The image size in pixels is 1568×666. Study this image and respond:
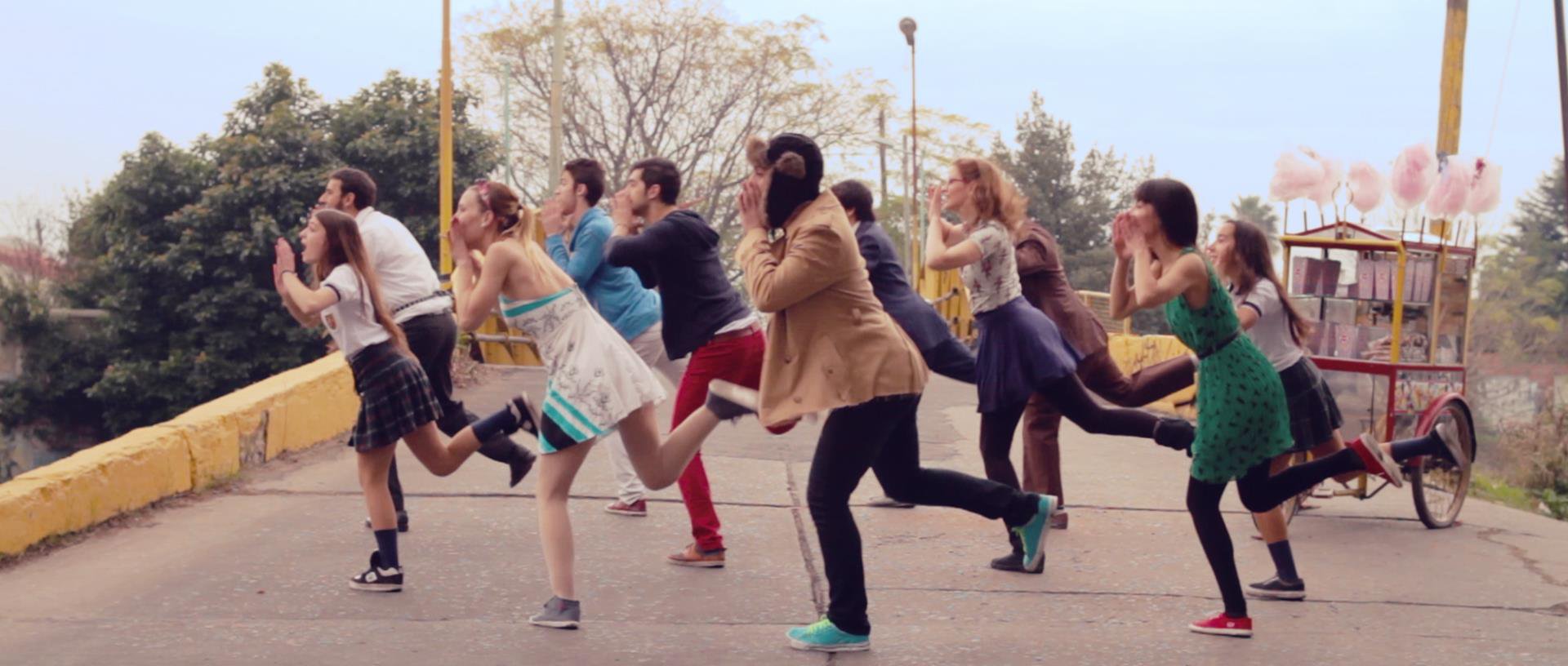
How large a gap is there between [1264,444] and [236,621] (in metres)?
3.42

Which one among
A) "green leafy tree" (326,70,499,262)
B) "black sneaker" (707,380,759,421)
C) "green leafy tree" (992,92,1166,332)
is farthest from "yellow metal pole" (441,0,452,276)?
"green leafy tree" (992,92,1166,332)

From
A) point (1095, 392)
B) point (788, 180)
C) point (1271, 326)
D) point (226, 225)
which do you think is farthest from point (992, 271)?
point (226, 225)

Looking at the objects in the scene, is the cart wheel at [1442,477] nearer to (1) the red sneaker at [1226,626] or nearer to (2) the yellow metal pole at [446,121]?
(1) the red sneaker at [1226,626]

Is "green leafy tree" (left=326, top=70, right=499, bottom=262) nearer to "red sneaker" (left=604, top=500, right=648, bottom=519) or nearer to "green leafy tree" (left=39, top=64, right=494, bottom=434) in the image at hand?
"green leafy tree" (left=39, top=64, right=494, bottom=434)

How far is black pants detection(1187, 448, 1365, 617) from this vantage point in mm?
5445

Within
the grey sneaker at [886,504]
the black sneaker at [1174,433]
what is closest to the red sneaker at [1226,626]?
the black sneaker at [1174,433]

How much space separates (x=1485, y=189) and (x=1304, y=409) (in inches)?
91.5

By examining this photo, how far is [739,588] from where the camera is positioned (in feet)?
20.2

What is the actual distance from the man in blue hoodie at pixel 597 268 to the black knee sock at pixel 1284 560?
249 centimetres

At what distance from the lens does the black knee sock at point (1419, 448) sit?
6.57m

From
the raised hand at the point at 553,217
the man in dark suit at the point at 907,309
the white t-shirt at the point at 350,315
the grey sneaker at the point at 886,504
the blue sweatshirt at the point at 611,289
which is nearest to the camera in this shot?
the white t-shirt at the point at 350,315

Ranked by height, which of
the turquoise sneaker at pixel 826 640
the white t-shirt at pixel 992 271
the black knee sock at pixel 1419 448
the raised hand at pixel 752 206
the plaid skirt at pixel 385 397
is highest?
the raised hand at pixel 752 206

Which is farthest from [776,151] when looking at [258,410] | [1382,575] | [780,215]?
[258,410]

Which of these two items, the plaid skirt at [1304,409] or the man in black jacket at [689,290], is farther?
the plaid skirt at [1304,409]
